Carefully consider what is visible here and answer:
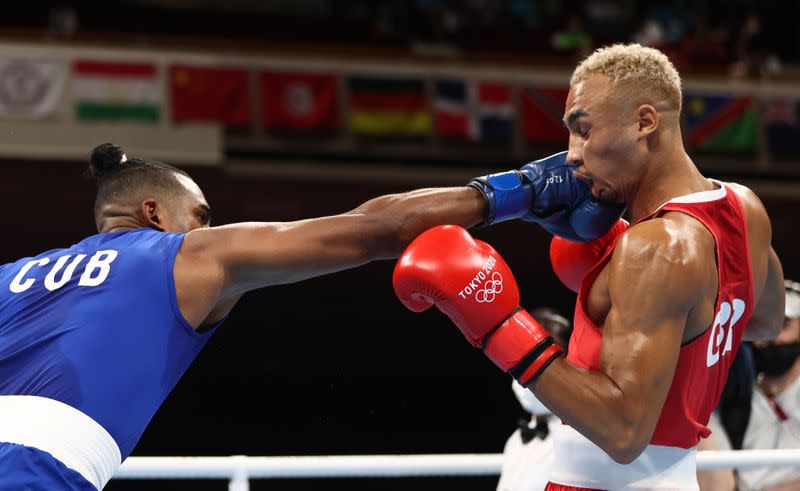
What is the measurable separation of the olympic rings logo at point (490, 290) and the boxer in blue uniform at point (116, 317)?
10.1 inches

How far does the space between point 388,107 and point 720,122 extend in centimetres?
308

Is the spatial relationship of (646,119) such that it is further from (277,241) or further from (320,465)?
(320,465)

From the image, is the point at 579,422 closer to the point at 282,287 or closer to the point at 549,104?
the point at 549,104

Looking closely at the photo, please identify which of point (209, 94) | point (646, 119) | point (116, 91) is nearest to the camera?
point (646, 119)

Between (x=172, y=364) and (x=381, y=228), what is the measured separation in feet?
1.64

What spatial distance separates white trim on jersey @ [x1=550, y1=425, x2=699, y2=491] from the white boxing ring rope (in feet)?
1.86

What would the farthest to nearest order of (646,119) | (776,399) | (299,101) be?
(299,101), (776,399), (646,119)

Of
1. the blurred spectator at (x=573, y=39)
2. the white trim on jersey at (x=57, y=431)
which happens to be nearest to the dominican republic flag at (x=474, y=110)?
the blurred spectator at (x=573, y=39)

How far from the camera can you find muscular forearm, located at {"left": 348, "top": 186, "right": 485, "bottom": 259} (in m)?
1.99

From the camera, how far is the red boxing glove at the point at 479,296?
1773 millimetres

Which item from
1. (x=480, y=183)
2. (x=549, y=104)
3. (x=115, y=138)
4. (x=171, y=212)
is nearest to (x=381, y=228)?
(x=480, y=183)

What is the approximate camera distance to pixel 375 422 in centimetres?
915

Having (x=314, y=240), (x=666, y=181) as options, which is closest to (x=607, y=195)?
(x=666, y=181)

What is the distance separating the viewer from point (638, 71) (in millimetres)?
1934
